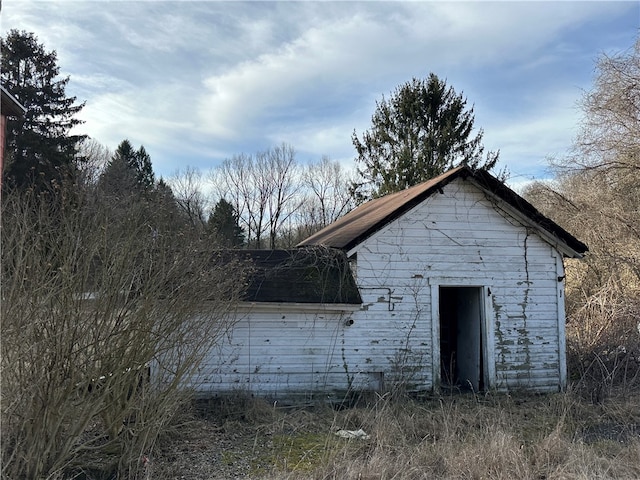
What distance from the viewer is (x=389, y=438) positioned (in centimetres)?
689

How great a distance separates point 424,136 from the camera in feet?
106

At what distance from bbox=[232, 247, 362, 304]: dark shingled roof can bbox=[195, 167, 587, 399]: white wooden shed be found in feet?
0.19

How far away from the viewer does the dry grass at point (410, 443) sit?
5.82 m

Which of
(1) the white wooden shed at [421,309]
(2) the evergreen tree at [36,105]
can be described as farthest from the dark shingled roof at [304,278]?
(2) the evergreen tree at [36,105]

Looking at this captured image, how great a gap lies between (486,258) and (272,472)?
7138 millimetres

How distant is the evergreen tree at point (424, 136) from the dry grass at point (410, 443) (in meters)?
23.3

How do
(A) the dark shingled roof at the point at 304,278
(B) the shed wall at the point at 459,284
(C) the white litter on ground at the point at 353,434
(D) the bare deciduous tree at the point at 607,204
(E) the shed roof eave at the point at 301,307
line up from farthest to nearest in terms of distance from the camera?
(D) the bare deciduous tree at the point at 607,204 → (B) the shed wall at the point at 459,284 → (A) the dark shingled roof at the point at 304,278 → (E) the shed roof eave at the point at 301,307 → (C) the white litter on ground at the point at 353,434

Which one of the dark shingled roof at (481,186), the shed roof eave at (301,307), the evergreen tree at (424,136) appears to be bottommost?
the shed roof eave at (301,307)

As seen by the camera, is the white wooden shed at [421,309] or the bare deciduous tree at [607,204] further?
the bare deciduous tree at [607,204]

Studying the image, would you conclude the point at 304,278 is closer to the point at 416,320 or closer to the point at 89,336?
the point at 416,320

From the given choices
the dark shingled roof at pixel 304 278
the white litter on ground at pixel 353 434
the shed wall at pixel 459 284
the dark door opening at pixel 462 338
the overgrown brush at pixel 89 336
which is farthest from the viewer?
the dark door opening at pixel 462 338

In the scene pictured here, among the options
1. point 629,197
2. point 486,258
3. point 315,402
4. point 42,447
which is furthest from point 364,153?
point 42,447

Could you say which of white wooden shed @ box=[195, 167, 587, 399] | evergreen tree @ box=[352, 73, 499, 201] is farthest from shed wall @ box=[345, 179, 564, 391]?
evergreen tree @ box=[352, 73, 499, 201]

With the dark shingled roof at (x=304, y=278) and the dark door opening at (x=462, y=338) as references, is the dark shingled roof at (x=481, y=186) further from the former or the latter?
the dark door opening at (x=462, y=338)
